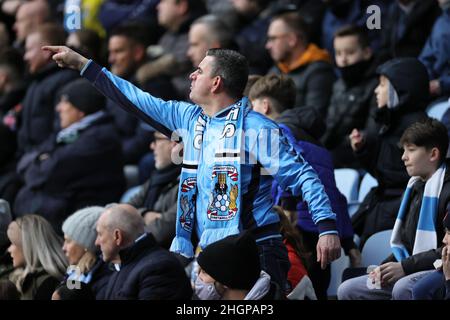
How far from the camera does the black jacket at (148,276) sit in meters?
8.40

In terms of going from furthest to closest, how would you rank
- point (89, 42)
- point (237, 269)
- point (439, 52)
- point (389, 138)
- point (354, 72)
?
point (89, 42) → point (439, 52) → point (354, 72) → point (389, 138) → point (237, 269)

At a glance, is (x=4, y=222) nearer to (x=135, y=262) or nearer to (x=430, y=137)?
(x=135, y=262)

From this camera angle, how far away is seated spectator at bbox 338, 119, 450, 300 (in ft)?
26.1

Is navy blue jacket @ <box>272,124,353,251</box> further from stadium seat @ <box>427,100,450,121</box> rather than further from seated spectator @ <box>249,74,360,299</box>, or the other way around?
stadium seat @ <box>427,100,450,121</box>

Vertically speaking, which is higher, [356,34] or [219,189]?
[356,34]

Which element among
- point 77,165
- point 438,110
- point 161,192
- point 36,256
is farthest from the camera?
point 77,165

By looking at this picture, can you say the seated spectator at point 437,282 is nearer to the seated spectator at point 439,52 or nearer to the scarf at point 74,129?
the seated spectator at point 439,52

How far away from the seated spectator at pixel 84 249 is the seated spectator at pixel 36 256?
127 millimetres

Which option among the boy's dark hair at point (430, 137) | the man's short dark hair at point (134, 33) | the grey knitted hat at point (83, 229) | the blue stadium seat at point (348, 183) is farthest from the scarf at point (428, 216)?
the man's short dark hair at point (134, 33)

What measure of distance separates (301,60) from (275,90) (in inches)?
91.9

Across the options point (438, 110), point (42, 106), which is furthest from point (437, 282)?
point (42, 106)

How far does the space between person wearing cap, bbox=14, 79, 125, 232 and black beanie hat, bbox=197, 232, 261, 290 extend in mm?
4338

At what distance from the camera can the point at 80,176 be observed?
1109 centimetres

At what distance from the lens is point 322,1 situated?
1255cm
